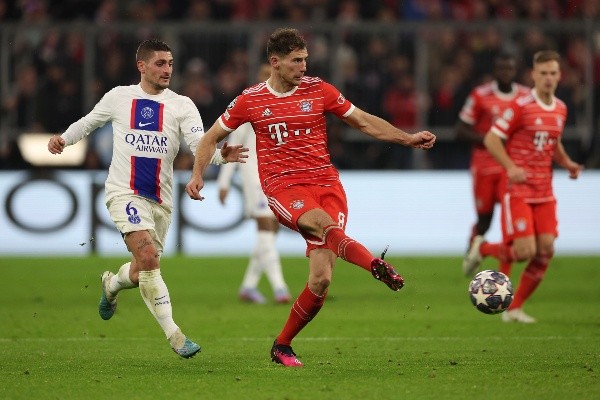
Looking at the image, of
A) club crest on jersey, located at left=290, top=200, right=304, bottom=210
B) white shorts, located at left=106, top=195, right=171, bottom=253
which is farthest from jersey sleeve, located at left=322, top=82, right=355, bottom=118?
white shorts, located at left=106, top=195, right=171, bottom=253

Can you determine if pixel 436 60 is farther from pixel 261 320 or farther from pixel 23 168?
pixel 261 320

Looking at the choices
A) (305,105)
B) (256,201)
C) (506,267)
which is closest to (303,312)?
(305,105)

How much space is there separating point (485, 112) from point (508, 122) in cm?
369

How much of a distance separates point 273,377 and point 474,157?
25.1 ft

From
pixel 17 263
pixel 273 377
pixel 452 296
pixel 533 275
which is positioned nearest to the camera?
pixel 273 377

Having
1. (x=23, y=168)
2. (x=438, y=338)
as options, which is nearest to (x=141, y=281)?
(x=438, y=338)

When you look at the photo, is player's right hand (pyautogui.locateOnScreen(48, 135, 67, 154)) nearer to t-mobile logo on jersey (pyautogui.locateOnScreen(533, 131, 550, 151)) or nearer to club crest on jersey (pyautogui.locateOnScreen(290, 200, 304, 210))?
club crest on jersey (pyautogui.locateOnScreen(290, 200, 304, 210))

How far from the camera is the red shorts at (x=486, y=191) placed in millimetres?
15219

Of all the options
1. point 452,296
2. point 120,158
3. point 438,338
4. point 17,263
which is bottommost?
point 17,263

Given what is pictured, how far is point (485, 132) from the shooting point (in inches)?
601

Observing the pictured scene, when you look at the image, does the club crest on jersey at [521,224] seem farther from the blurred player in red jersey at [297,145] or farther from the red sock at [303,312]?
the red sock at [303,312]

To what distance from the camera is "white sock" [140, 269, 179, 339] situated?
904cm

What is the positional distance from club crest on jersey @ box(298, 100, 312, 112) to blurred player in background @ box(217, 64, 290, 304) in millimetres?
4688

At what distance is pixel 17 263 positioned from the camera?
60.7ft
